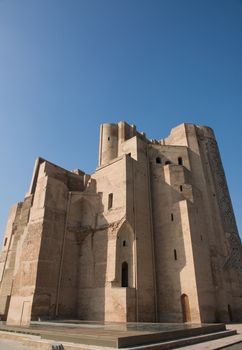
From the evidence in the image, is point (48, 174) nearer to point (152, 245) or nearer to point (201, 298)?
point (152, 245)

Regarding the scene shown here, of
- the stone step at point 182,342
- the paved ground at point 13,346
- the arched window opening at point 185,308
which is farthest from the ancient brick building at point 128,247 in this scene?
the paved ground at point 13,346

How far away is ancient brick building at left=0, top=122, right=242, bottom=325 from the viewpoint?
15938 millimetres

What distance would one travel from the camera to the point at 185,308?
1603cm

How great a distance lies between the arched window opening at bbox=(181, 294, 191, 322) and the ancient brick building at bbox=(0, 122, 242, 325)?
2.2 inches

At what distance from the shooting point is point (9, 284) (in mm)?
19016

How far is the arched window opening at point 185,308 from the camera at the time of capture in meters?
15.7

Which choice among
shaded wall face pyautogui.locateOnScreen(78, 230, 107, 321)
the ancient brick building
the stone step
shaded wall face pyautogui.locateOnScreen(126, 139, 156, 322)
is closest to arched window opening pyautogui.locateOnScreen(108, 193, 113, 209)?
the ancient brick building

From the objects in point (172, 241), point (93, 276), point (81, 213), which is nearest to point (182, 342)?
point (93, 276)

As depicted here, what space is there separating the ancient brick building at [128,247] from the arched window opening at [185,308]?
0.06 m

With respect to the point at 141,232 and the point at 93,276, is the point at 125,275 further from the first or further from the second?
the point at 141,232

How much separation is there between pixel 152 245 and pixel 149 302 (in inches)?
146

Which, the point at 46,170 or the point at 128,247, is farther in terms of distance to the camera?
the point at 46,170

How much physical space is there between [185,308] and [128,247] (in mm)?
4993

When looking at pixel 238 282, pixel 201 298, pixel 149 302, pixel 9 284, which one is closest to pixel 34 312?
pixel 9 284
